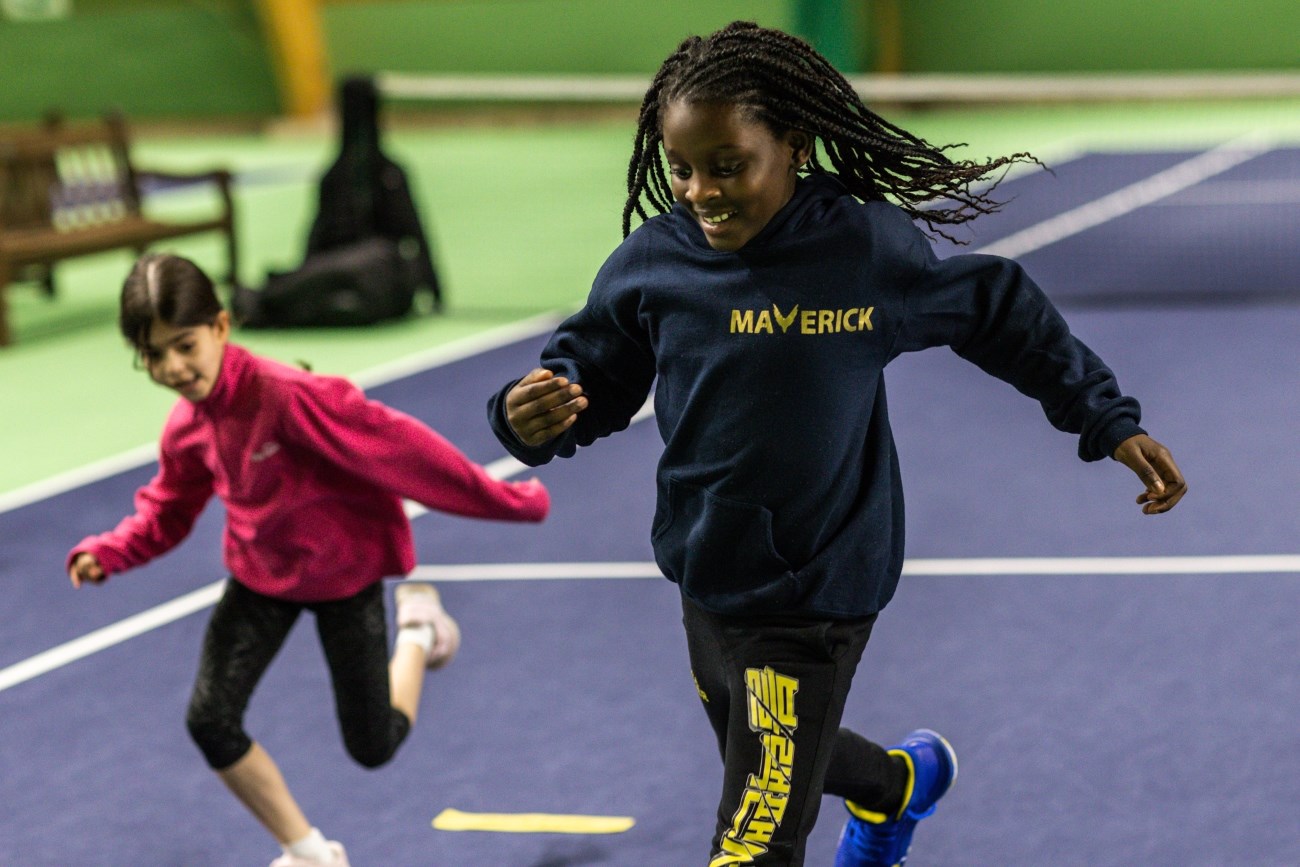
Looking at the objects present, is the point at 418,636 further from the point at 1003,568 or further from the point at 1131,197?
the point at 1131,197

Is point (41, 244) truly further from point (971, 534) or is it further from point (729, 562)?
point (729, 562)

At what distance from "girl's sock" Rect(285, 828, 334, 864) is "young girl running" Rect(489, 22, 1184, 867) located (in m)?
1.20

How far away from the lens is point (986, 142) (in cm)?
1803

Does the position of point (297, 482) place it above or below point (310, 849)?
above

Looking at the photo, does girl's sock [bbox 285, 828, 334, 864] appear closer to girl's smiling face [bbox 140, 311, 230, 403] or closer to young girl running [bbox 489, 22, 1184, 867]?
girl's smiling face [bbox 140, 311, 230, 403]

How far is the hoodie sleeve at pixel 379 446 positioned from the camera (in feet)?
12.0

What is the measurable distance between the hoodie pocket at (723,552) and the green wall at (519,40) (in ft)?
57.7

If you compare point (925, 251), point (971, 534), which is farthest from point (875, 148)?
point (971, 534)

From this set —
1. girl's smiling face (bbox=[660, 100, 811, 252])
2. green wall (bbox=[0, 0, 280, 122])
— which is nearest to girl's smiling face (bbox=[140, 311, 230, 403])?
girl's smiling face (bbox=[660, 100, 811, 252])

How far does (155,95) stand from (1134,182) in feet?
47.1

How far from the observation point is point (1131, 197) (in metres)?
14.2

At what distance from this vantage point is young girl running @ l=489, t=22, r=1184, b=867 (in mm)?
2766

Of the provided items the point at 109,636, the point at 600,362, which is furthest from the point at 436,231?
the point at 600,362

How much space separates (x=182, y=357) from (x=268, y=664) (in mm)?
740
